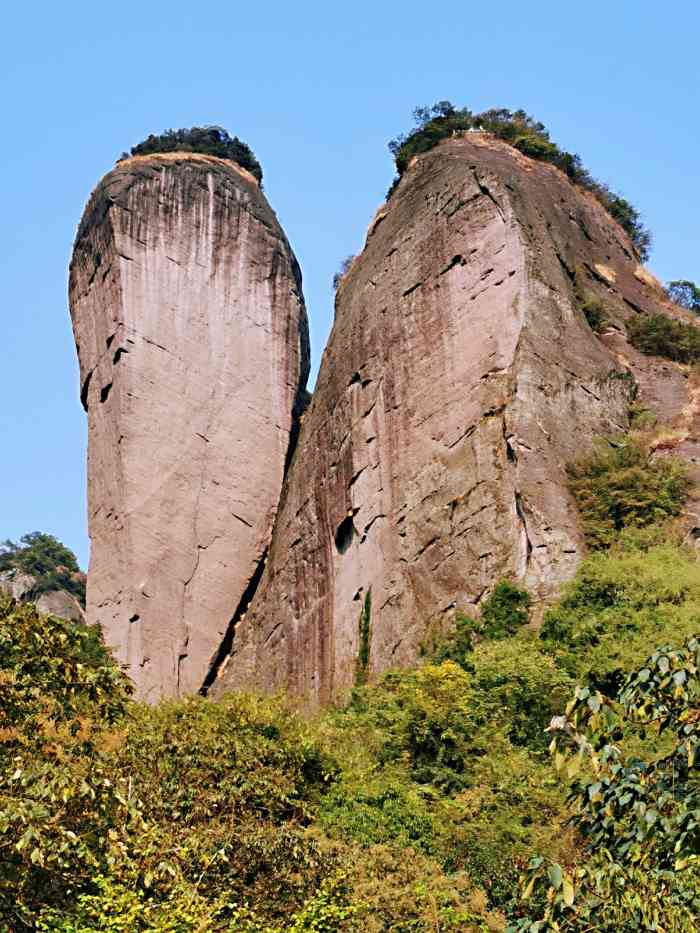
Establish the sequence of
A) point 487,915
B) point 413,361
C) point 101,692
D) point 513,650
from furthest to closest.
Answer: point 413,361, point 513,650, point 487,915, point 101,692

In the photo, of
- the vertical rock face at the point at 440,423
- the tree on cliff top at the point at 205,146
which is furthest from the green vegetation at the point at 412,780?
the tree on cliff top at the point at 205,146

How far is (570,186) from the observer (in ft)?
126

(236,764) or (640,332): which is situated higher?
(640,332)

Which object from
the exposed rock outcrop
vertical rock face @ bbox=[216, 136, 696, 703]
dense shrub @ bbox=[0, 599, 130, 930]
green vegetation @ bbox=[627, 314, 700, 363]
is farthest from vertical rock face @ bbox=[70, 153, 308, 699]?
dense shrub @ bbox=[0, 599, 130, 930]

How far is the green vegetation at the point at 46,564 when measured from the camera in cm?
5281

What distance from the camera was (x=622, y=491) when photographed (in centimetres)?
2764

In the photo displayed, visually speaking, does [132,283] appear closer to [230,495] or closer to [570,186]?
[230,495]

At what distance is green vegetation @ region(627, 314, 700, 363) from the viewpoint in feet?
112

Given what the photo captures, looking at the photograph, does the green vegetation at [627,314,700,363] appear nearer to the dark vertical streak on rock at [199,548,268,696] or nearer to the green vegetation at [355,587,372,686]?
the green vegetation at [355,587,372,686]

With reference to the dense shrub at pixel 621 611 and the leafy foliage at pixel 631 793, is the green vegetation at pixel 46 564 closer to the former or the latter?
the dense shrub at pixel 621 611

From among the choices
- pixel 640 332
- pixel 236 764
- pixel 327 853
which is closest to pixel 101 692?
pixel 327 853

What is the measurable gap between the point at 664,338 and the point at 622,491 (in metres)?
7.65

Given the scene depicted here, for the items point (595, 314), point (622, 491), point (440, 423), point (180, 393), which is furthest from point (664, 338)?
point (180, 393)

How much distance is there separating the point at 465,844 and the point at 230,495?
20.2m
